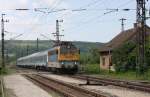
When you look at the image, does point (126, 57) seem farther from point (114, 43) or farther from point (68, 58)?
point (114, 43)

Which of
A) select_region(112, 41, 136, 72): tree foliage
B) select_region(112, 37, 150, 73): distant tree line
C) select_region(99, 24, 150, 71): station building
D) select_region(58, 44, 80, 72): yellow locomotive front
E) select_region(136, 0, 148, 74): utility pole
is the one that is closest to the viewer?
select_region(136, 0, 148, 74): utility pole

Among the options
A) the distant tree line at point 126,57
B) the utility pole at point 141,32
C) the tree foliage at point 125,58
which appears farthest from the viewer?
the tree foliage at point 125,58

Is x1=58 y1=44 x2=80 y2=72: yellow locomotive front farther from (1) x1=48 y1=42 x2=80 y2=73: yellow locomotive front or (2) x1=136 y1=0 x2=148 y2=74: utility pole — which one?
(2) x1=136 y1=0 x2=148 y2=74: utility pole

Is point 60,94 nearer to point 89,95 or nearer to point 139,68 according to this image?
point 89,95

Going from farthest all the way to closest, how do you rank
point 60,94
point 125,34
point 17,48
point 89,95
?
point 17,48 → point 125,34 → point 60,94 → point 89,95

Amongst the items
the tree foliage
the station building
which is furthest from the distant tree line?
the station building

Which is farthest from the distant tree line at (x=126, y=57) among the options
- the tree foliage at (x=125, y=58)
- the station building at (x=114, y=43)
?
the station building at (x=114, y=43)

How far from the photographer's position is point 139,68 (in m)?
41.4

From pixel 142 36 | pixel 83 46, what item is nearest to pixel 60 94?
pixel 142 36

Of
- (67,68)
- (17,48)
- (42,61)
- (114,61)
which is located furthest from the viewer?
(17,48)

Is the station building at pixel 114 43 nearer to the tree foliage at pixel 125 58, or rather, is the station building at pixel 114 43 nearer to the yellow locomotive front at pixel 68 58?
the tree foliage at pixel 125 58

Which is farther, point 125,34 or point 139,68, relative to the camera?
point 125,34

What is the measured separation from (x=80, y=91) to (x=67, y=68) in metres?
24.9

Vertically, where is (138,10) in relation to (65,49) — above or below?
above
